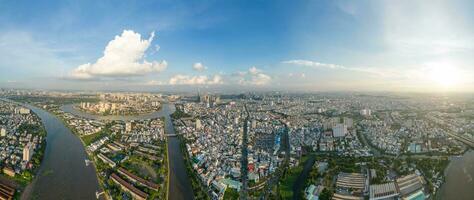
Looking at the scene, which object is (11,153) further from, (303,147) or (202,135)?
(303,147)

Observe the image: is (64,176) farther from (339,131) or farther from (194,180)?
(339,131)

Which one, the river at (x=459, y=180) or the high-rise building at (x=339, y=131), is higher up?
the high-rise building at (x=339, y=131)

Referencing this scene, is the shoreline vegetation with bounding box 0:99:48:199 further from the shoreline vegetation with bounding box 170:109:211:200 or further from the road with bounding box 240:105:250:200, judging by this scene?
the road with bounding box 240:105:250:200

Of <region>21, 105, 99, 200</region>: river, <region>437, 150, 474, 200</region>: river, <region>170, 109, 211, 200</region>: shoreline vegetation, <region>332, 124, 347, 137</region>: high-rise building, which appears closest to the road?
<region>170, 109, 211, 200</region>: shoreline vegetation

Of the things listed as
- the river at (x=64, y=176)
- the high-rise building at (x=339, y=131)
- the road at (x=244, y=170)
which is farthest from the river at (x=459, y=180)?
the river at (x=64, y=176)

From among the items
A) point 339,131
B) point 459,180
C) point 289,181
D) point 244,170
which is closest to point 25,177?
point 244,170

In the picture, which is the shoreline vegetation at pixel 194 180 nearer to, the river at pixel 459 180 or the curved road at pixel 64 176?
the curved road at pixel 64 176
